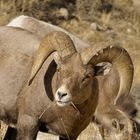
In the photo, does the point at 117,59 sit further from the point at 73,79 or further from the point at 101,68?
the point at 73,79

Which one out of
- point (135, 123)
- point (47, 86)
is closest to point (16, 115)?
point (47, 86)

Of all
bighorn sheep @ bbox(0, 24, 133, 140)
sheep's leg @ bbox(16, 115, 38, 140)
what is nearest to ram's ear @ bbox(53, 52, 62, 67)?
bighorn sheep @ bbox(0, 24, 133, 140)

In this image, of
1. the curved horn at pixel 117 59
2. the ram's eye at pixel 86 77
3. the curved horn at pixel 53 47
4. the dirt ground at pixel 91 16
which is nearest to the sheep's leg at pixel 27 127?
the curved horn at pixel 53 47

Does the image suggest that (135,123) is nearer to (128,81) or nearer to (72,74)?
(128,81)

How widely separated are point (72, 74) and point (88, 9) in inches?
653

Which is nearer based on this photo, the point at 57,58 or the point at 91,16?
the point at 57,58

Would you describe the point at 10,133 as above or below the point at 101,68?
below

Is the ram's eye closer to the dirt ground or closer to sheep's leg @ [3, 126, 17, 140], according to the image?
sheep's leg @ [3, 126, 17, 140]

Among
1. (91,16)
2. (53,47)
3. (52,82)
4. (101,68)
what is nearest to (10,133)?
(52,82)

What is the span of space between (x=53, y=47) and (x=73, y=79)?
0.83m

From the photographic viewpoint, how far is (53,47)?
10.3 metres

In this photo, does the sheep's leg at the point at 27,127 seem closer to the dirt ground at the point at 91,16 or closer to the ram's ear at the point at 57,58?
the ram's ear at the point at 57,58

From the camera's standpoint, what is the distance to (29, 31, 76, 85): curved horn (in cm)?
1005

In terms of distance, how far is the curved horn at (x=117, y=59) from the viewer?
9.99 m
